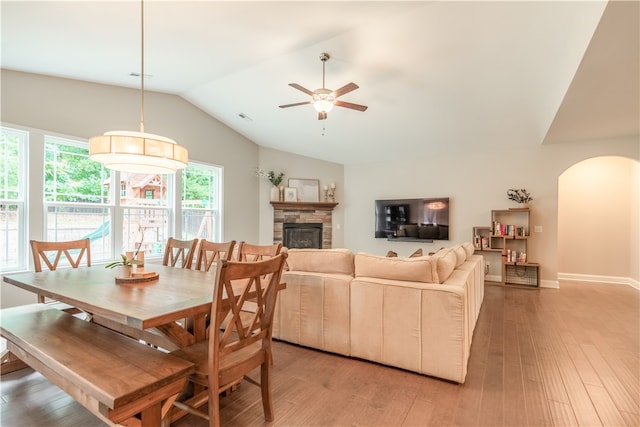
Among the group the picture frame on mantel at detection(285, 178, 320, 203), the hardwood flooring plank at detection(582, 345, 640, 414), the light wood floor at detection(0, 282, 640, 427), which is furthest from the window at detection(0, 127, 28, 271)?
the hardwood flooring plank at detection(582, 345, 640, 414)

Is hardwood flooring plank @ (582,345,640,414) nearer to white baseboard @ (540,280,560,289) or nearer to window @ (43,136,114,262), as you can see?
white baseboard @ (540,280,560,289)

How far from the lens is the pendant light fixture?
2.09 metres

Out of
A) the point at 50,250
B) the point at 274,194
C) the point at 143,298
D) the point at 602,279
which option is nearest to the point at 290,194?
the point at 274,194

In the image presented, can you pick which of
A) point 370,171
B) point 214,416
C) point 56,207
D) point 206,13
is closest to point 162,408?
point 214,416

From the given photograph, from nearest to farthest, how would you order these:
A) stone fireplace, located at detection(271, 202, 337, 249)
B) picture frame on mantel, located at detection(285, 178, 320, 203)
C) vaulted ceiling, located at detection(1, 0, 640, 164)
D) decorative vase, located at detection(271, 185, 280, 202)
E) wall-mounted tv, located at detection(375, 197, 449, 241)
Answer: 1. vaulted ceiling, located at detection(1, 0, 640, 164)
2. wall-mounted tv, located at detection(375, 197, 449, 241)
3. decorative vase, located at detection(271, 185, 280, 202)
4. stone fireplace, located at detection(271, 202, 337, 249)
5. picture frame on mantel, located at detection(285, 178, 320, 203)

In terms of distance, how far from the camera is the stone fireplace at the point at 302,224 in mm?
7160

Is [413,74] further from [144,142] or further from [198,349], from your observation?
[198,349]

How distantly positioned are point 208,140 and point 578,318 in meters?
6.33

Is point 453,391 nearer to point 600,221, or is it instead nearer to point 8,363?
point 8,363

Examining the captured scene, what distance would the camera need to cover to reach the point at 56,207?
4059 mm

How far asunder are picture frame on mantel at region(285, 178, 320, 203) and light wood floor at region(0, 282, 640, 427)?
464 centimetres

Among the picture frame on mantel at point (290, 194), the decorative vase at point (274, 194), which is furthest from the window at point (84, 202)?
the picture frame on mantel at point (290, 194)

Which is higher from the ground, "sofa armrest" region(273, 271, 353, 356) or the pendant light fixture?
the pendant light fixture

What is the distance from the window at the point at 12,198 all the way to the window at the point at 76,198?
9.4 inches
